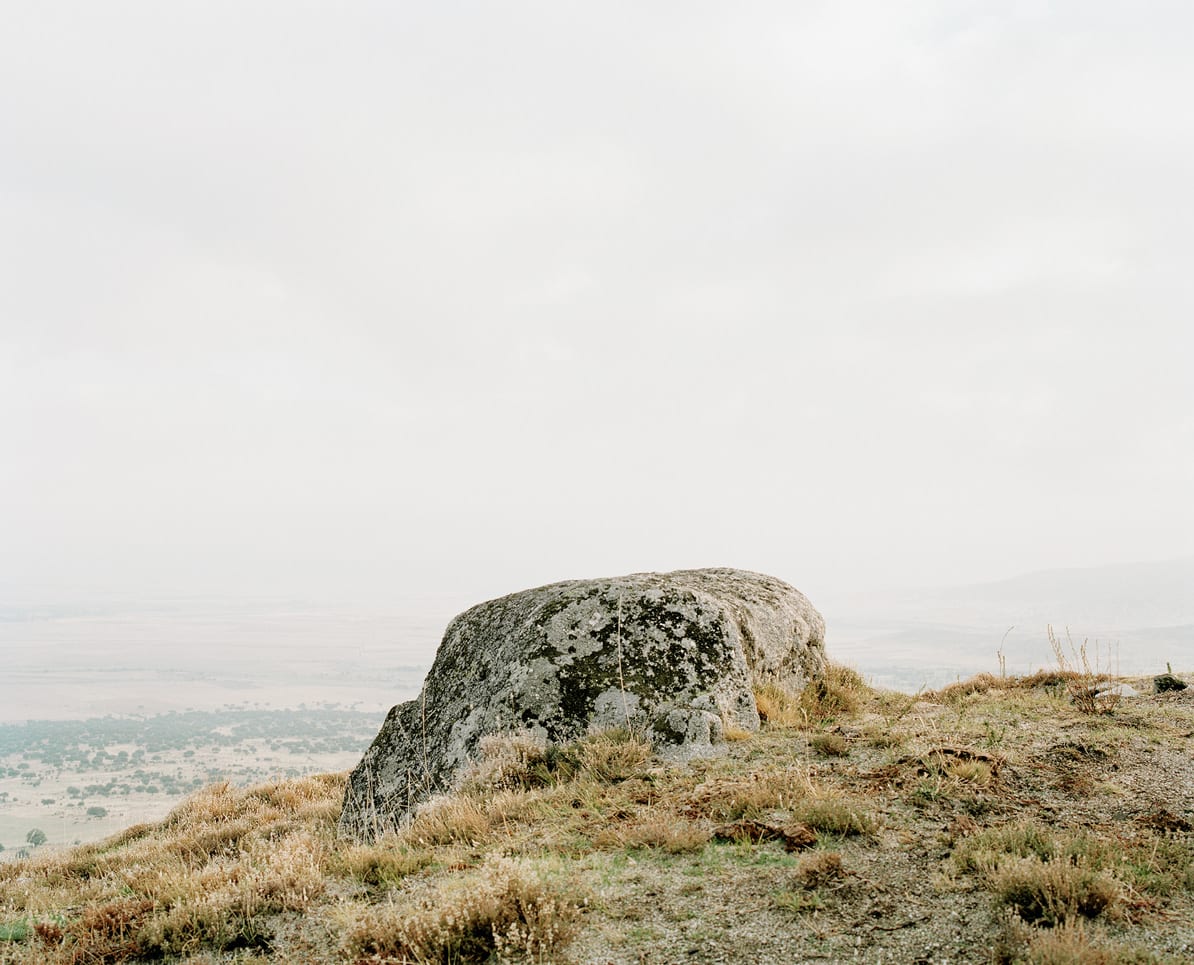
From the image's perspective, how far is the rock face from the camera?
8211 millimetres

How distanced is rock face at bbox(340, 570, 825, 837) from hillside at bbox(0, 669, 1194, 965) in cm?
47

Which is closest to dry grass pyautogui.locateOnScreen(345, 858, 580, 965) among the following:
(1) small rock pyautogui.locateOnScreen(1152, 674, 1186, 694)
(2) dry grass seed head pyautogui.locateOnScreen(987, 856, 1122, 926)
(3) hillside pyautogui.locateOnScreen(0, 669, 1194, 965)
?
(3) hillside pyautogui.locateOnScreen(0, 669, 1194, 965)

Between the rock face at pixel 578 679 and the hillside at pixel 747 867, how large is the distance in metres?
0.47

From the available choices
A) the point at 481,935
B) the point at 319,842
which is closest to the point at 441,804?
the point at 319,842

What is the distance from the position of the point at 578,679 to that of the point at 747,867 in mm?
3851

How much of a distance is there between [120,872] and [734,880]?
800 centimetres

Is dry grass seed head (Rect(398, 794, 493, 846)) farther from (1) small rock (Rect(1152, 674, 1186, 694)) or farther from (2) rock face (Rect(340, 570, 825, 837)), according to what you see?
(1) small rock (Rect(1152, 674, 1186, 694))

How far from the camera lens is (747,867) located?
484 cm

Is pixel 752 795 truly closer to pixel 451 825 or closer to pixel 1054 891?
pixel 1054 891

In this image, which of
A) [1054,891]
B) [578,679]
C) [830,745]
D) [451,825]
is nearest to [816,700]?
[830,745]

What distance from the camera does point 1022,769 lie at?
6.51 m

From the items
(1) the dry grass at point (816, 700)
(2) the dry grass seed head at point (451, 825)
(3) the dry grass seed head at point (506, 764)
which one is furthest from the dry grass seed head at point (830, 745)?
(2) the dry grass seed head at point (451, 825)

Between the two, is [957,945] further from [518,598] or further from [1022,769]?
[518,598]

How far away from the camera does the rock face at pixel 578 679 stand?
26.9 feet
